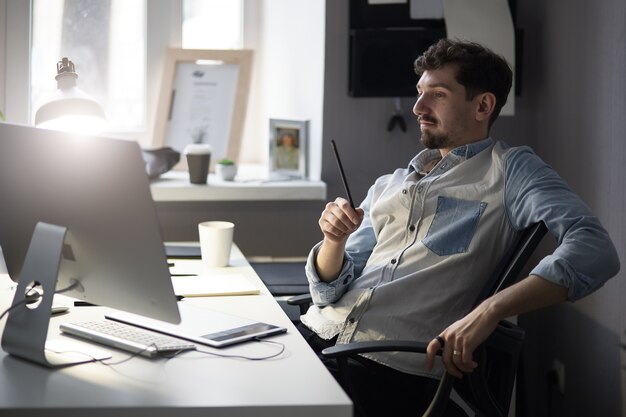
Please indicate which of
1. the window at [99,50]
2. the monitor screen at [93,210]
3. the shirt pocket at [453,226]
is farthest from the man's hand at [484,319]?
the window at [99,50]

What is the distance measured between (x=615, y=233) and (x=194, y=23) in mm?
1740

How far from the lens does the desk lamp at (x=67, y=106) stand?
2057mm

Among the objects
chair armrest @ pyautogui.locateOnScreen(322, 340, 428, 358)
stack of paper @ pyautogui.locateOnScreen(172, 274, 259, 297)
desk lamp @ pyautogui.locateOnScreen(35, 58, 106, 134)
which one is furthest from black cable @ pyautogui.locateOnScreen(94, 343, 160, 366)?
desk lamp @ pyautogui.locateOnScreen(35, 58, 106, 134)

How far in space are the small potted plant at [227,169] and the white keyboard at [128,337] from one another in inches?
55.2

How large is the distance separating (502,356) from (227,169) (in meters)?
1.48

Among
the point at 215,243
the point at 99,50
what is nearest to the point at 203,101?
the point at 99,50

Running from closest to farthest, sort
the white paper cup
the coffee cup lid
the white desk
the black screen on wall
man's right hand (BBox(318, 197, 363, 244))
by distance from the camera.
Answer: the white desk, man's right hand (BBox(318, 197, 363, 244)), the white paper cup, the black screen on wall, the coffee cup lid

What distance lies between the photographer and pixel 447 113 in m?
2.17

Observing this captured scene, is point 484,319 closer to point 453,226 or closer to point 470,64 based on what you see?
point 453,226

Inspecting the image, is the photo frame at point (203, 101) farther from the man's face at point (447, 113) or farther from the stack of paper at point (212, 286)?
the man's face at point (447, 113)

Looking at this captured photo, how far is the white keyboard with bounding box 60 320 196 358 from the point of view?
60.7 inches

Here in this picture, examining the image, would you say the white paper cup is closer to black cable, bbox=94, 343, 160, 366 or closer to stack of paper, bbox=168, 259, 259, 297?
stack of paper, bbox=168, 259, 259, 297

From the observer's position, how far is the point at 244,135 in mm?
3514

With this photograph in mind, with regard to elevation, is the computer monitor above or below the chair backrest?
above
